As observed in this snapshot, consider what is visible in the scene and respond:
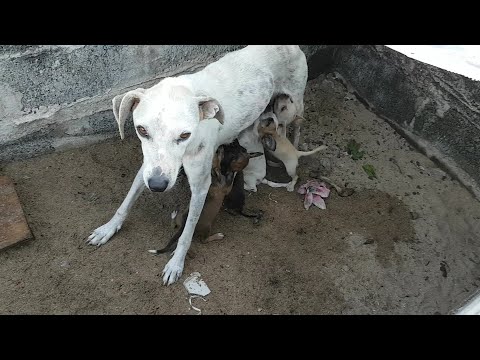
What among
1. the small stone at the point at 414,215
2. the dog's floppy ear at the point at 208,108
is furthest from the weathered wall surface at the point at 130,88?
the dog's floppy ear at the point at 208,108

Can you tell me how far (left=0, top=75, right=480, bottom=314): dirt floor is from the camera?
158 inches

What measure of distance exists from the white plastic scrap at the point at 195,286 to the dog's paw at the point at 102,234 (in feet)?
2.69

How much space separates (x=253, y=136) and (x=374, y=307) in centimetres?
197

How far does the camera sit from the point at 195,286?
4.11 m

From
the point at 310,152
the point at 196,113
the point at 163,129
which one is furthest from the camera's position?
the point at 310,152

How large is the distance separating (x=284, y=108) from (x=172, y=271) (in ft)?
6.49

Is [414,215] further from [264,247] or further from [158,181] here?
[158,181]

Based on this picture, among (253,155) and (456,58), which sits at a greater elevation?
(456,58)

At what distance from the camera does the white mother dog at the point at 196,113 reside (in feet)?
10.0

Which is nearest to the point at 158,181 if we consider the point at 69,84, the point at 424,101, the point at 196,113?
the point at 196,113

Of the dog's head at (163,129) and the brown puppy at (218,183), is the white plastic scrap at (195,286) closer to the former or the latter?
the brown puppy at (218,183)

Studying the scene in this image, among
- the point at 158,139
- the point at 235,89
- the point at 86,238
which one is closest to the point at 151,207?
the point at 86,238

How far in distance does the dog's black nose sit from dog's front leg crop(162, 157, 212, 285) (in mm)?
756
